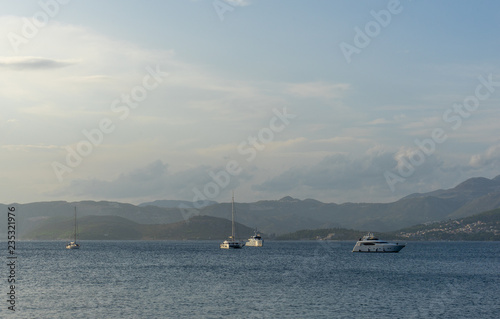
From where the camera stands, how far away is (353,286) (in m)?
110

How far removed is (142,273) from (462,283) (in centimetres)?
7226

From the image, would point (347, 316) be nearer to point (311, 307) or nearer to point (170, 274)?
point (311, 307)

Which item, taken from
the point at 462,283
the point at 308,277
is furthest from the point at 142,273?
the point at 462,283

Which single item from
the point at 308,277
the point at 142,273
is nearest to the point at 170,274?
the point at 142,273

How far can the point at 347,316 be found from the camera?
74750mm

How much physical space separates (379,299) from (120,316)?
4079 cm

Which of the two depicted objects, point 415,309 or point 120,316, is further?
point 415,309

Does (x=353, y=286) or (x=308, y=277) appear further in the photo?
(x=308, y=277)

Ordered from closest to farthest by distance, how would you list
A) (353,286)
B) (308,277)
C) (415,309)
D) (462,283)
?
1. (415,309)
2. (353,286)
3. (462,283)
4. (308,277)

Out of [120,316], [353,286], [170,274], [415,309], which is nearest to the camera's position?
[120,316]

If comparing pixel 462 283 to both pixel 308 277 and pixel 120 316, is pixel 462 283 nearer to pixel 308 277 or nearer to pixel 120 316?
pixel 308 277

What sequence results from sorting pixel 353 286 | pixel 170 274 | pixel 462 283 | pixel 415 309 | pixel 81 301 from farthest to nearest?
pixel 170 274
pixel 462 283
pixel 353 286
pixel 81 301
pixel 415 309

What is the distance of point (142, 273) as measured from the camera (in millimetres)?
138375

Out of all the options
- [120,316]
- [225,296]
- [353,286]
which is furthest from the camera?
[353,286]
